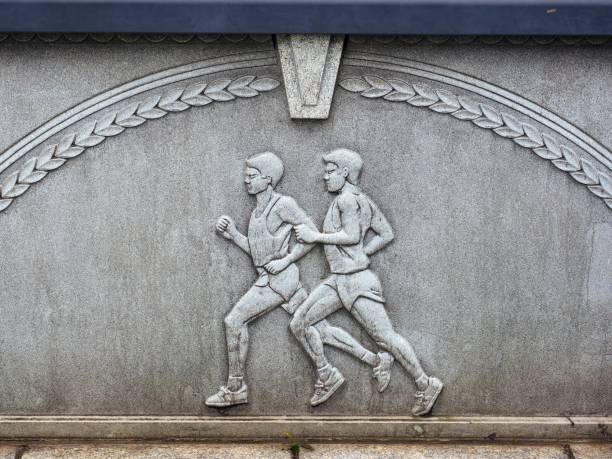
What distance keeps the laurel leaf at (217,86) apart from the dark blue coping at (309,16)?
1.05ft

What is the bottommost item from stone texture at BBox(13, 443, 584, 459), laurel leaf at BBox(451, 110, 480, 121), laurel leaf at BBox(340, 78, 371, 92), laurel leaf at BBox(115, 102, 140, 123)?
stone texture at BBox(13, 443, 584, 459)

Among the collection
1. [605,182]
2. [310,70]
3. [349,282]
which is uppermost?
[310,70]

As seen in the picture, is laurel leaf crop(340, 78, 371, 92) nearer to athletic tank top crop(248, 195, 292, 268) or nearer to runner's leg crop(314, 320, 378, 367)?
athletic tank top crop(248, 195, 292, 268)

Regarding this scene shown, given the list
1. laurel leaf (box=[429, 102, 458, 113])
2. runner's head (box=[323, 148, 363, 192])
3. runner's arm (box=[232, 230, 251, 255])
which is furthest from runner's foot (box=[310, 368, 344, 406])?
laurel leaf (box=[429, 102, 458, 113])

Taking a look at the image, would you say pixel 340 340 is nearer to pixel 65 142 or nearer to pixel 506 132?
pixel 506 132

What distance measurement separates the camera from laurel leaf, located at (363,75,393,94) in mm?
4180

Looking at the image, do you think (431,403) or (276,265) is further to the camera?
(431,403)

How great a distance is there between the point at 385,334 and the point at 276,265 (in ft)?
2.38

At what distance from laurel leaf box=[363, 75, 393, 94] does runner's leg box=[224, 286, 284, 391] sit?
125 cm

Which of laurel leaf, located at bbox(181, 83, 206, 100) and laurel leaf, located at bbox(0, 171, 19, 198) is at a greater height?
laurel leaf, located at bbox(181, 83, 206, 100)

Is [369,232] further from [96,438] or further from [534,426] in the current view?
[96,438]

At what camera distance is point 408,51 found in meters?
4.14

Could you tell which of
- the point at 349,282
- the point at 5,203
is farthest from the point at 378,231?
the point at 5,203

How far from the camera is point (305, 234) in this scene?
4.31 metres
